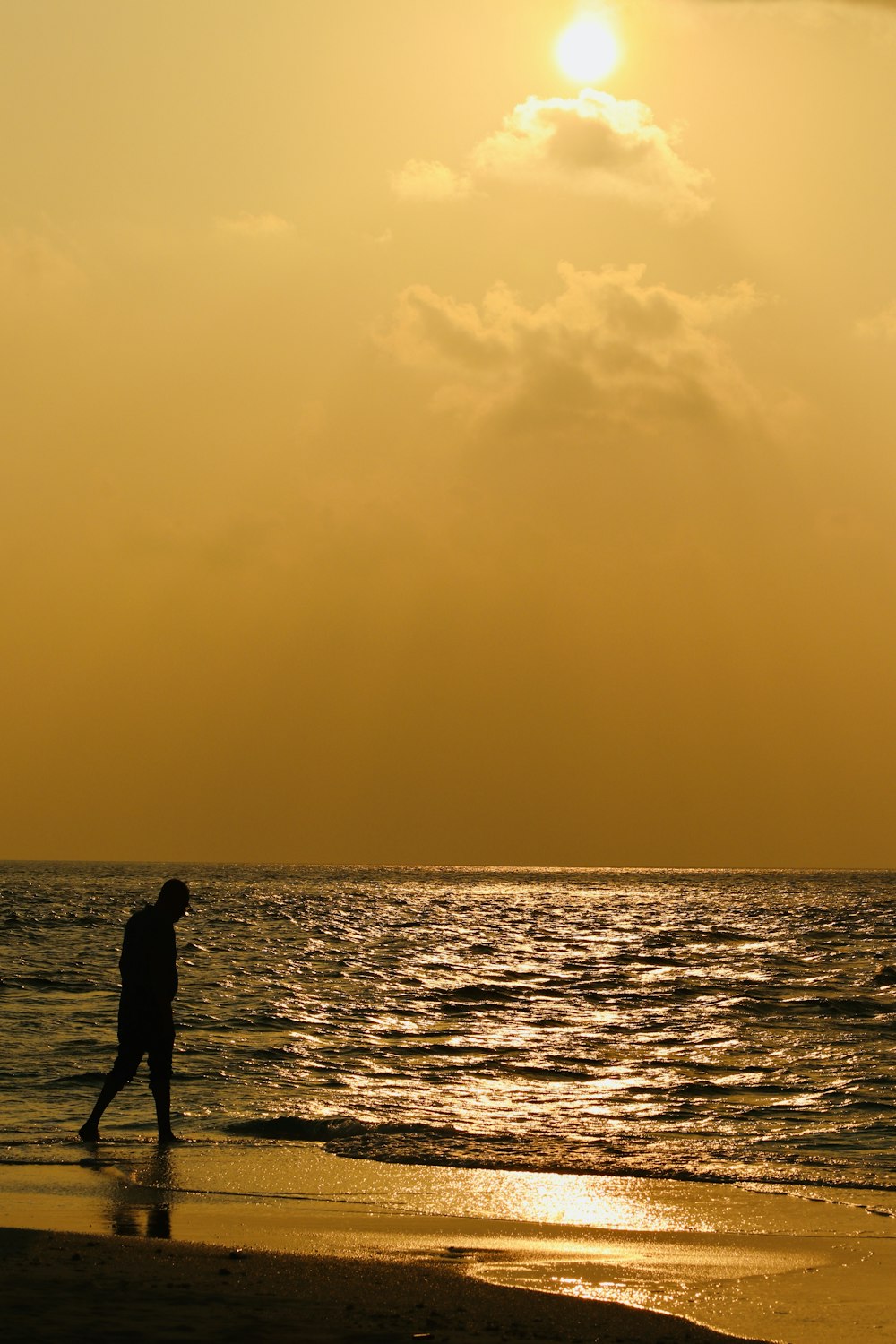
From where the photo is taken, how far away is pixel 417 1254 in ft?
23.1

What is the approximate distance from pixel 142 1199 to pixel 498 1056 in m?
8.11

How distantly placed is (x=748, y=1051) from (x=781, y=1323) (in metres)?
10.9

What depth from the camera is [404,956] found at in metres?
34.4

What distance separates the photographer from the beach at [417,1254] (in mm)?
5789

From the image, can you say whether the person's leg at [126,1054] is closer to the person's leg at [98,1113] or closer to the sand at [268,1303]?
the person's leg at [98,1113]

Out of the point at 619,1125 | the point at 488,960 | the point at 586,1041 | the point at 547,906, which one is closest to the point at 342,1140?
the point at 619,1125

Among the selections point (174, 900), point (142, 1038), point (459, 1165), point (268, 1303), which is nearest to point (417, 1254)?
point (268, 1303)

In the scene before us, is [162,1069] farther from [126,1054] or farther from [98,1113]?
[98,1113]

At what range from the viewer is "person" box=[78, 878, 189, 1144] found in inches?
422

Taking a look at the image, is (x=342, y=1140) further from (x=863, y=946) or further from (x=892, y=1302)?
(x=863, y=946)

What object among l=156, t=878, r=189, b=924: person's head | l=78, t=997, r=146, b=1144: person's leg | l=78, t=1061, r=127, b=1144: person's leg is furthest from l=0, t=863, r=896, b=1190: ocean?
l=156, t=878, r=189, b=924: person's head

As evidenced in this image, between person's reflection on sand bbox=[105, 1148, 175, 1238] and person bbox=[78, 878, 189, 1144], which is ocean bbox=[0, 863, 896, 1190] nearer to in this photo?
person bbox=[78, 878, 189, 1144]

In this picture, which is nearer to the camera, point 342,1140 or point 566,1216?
point 566,1216

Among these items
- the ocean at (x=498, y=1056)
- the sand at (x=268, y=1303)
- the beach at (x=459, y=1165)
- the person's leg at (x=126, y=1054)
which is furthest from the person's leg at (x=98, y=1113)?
the sand at (x=268, y=1303)
